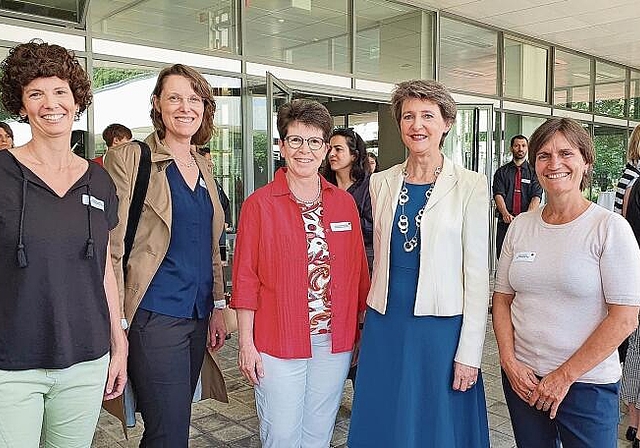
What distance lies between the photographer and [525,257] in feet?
6.41

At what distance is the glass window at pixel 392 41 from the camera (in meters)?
7.82

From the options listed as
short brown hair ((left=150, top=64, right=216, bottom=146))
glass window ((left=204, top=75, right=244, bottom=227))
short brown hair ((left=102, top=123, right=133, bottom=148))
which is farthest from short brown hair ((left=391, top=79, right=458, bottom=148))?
glass window ((left=204, top=75, right=244, bottom=227))

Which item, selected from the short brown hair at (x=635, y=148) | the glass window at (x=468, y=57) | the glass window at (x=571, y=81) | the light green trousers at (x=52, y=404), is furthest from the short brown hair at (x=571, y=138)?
the glass window at (x=571, y=81)

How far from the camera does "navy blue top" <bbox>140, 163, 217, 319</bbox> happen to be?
6.79 feet

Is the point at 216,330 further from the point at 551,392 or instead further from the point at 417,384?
the point at 551,392

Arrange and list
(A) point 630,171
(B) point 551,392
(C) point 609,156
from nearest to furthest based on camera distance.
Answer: (B) point 551,392 < (A) point 630,171 < (C) point 609,156

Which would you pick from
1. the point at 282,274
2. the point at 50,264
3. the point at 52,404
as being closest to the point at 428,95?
the point at 282,274

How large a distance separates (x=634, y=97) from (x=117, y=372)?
1395cm

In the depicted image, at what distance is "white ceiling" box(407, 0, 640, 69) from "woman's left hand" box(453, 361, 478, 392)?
7.01m

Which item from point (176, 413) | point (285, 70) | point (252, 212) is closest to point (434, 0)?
point (285, 70)

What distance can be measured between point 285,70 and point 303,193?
5106mm

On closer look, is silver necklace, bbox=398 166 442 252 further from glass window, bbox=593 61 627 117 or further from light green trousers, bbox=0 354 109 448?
glass window, bbox=593 61 627 117

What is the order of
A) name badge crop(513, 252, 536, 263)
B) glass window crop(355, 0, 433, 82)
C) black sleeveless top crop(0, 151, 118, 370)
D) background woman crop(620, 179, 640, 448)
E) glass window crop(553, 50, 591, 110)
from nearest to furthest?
black sleeveless top crop(0, 151, 118, 370)
name badge crop(513, 252, 536, 263)
background woman crop(620, 179, 640, 448)
glass window crop(355, 0, 433, 82)
glass window crop(553, 50, 591, 110)

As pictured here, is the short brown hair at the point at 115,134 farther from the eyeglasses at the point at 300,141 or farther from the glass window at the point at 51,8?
the eyeglasses at the point at 300,141
